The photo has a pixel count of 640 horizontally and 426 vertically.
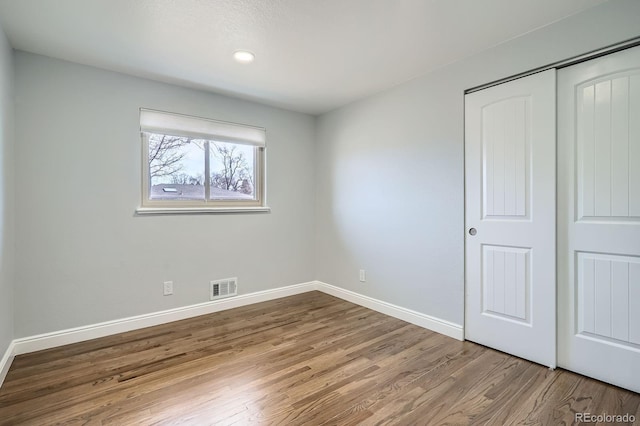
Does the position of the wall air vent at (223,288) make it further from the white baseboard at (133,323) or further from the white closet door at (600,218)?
the white closet door at (600,218)

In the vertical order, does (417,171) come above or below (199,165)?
below

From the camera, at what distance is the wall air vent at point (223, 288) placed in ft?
10.7

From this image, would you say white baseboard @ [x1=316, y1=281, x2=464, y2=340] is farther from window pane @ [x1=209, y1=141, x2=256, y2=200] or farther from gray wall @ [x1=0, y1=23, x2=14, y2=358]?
gray wall @ [x1=0, y1=23, x2=14, y2=358]

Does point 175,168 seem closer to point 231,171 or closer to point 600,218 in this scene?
point 231,171

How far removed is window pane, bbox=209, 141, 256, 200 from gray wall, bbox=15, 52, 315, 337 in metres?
0.28

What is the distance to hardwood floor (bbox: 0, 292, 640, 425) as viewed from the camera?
1650 millimetres

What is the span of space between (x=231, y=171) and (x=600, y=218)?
10.7 ft

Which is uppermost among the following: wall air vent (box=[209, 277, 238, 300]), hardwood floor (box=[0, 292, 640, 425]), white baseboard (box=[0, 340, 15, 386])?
wall air vent (box=[209, 277, 238, 300])

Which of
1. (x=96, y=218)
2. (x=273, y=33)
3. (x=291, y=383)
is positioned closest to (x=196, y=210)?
(x=96, y=218)

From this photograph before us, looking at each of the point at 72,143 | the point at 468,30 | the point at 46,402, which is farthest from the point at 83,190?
the point at 468,30

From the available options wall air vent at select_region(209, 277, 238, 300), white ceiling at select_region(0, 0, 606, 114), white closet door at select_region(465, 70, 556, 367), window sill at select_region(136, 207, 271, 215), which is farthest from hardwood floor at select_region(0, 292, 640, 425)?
white ceiling at select_region(0, 0, 606, 114)

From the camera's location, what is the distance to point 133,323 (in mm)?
2801

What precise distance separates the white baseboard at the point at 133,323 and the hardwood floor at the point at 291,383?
3.5 inches

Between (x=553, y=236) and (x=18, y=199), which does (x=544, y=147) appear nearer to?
(x=553, y=236)
